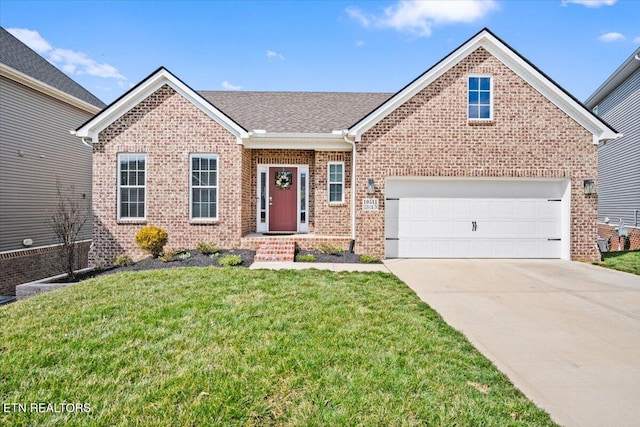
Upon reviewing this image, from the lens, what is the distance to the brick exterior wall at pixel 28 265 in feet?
36.2

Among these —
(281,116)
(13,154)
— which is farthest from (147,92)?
(13,154)

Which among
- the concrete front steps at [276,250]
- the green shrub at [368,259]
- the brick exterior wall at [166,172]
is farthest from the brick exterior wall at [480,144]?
the brick exterior wall at [166,172]

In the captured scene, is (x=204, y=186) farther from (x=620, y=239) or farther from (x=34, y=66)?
(x=620, y=239)

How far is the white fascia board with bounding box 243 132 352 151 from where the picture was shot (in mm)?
10922

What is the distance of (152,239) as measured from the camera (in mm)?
9594

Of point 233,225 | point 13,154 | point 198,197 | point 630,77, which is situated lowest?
point 233,225

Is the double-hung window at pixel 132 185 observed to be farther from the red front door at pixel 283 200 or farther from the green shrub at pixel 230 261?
the red front door at pixel 283 200

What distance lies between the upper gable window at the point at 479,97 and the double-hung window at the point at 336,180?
429 centimetres

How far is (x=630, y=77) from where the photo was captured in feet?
50.4

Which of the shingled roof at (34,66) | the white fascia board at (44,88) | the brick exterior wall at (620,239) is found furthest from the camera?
the brick exterior wall at (620,239)

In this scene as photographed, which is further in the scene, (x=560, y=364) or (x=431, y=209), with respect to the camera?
(x=431, y=209)

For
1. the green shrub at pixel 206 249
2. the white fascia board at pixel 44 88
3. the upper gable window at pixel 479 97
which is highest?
the white fascia board at pixel 44 88

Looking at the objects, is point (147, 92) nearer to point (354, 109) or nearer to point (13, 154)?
point (13, 154)

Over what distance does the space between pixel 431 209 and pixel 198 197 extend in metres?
7.20
